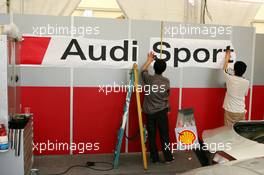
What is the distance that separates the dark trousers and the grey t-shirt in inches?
3.5

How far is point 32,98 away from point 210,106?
266cm

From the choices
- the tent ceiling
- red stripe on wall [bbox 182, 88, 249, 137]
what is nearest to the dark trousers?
red stripe on wall [bbox 182, 88, 249, 137]

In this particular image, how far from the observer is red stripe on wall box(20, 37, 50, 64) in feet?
14.9

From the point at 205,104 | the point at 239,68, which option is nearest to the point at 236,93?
the point at 239,68

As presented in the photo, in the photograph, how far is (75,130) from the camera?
15.8 feet

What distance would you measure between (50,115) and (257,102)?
3260 mm

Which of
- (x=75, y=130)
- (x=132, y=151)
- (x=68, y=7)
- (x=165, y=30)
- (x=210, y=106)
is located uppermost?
(x=68, y=7)

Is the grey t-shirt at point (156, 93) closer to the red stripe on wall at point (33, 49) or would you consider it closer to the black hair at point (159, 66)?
the black hair at point (159, 66)

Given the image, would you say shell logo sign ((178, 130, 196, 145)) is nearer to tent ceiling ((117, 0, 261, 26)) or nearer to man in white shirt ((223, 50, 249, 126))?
man in white shirt ((223, 50, 249, 126))

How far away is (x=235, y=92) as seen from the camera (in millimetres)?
4652

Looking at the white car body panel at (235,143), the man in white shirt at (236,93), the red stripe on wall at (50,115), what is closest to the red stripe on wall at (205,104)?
the man in white shirt at (236,93)

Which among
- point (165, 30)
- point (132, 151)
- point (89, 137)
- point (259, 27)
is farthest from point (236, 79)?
point (259, 27)

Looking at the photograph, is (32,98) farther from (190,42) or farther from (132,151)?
(190,42)

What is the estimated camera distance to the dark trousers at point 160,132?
4.58 meters
